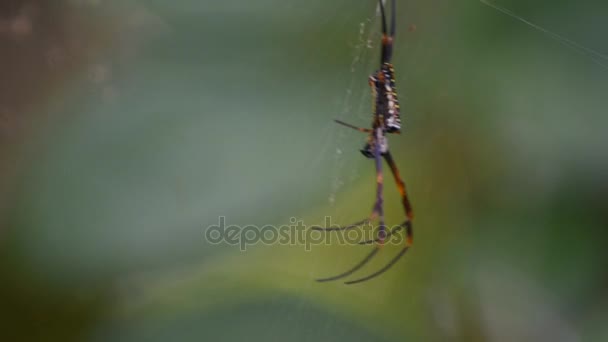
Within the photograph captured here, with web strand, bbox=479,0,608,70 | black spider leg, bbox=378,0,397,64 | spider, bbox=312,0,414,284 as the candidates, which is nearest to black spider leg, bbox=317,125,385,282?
spider, bbox=312,0,414,284

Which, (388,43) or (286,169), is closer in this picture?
(286,169)

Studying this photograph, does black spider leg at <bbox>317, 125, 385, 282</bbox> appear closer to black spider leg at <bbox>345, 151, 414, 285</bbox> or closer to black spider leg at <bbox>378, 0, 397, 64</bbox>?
black spider leg at <bbox>345, 151, 414, 285</bbox>

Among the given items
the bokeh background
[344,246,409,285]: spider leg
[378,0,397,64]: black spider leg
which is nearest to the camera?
the bokeh background

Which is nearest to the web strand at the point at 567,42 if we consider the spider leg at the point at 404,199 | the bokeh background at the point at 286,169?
the bokeh background at the point at 286,169

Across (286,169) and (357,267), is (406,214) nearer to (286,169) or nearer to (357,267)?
(357,267)

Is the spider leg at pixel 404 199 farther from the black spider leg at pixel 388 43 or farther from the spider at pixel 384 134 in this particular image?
the black spider leg at pixel 388 43

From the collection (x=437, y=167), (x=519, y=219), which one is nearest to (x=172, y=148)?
(x=437, y=167)

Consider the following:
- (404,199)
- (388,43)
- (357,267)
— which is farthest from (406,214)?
(388,43)
